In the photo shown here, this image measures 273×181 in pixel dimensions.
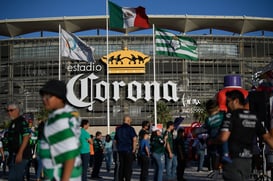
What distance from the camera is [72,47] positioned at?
86.2 feet

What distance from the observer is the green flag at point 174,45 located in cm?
2314

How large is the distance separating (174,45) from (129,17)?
357cm

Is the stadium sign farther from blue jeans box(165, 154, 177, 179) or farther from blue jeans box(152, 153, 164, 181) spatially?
blue jeans box(152, 153, 164, 181)

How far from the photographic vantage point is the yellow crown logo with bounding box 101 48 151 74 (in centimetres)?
6500

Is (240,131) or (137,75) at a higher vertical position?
(137,75)

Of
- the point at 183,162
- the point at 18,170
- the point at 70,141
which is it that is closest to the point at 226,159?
the point at 70,141

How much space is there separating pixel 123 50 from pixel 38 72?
45.5 feet

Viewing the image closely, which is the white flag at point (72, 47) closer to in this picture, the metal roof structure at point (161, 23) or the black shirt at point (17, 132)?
the black shirt at point (17, 132)

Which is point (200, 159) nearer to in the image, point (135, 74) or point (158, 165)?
point (158, 165)

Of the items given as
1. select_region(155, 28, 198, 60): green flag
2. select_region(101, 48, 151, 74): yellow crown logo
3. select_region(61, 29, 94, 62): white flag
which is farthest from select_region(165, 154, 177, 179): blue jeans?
select_region(101, 48, 151, 74): yellow crown logo

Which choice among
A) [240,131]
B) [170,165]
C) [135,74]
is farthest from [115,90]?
[240,131]

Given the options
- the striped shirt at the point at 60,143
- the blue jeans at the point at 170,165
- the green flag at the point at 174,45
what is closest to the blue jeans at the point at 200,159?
the blue jeans at the point at 170,165

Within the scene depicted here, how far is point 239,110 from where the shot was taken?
482cm

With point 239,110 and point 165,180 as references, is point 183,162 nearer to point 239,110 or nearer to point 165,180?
point 165,180
